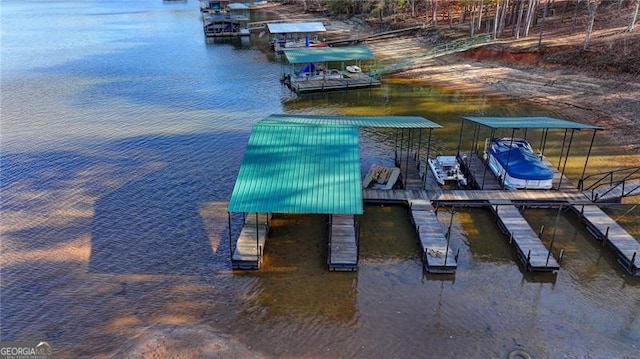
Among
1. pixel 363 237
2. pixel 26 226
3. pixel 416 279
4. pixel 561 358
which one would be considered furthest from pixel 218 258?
pixel 561 358

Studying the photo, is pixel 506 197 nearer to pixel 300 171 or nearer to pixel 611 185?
pixel 611 185

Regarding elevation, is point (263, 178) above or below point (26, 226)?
above

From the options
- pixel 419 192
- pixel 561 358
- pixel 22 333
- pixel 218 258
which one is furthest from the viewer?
pixel 419 192

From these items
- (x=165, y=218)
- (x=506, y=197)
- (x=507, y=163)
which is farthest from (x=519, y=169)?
(x=165, y=218)

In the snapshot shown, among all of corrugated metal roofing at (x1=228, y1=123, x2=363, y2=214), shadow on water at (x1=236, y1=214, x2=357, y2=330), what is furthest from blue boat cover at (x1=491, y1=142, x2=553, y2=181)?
shadow on water at (x1=236, y1=214, x2=357, y2=330)

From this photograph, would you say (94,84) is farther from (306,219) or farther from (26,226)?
(306,219)

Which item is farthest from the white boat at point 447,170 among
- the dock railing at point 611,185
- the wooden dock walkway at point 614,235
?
the dock railing at point 611,185

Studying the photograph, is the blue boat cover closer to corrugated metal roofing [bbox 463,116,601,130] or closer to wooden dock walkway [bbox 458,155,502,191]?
wooden dock walkway [bbox 458,155,502,191]
